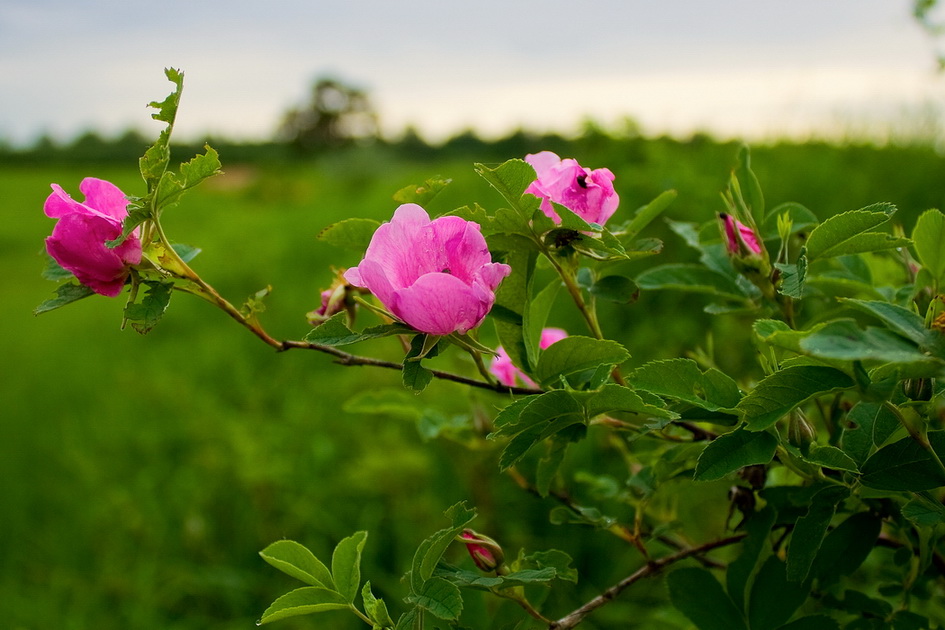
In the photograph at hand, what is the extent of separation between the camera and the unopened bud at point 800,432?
50cm

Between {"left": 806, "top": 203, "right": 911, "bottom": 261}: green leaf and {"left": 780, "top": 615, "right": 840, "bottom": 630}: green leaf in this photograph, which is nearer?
{"left": 806, "top": 203, "right": 911, "bottom": 261}: green leaf

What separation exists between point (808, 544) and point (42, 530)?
2.32m

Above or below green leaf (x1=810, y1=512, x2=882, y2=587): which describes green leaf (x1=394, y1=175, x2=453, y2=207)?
above

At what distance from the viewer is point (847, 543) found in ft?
1.82

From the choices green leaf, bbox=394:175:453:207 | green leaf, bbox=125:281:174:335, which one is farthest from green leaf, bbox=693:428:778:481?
green leaf, bbox=125:281:174:335

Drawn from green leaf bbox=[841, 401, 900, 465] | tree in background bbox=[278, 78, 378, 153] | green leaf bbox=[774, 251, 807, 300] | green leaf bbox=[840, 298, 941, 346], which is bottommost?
tree in background bbox=[278, 78, 378, 153]

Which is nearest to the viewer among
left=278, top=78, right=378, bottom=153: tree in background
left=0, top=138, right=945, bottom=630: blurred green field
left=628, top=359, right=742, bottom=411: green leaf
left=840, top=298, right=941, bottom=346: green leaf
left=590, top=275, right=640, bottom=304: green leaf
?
left=840, top=298, right=941, bottom=346: green leaf

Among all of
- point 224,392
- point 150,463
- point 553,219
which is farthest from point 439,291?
point 224,392

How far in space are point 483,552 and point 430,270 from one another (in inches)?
8.5

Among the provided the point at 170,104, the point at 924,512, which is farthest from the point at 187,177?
the point at 924,512

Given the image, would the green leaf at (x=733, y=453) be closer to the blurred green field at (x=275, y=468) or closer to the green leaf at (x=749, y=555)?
the green leaf at (x=749, y=555)

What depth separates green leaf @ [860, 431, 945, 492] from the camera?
45cm

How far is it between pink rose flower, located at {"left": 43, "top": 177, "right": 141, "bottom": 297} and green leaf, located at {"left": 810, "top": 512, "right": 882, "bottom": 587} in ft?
1.66

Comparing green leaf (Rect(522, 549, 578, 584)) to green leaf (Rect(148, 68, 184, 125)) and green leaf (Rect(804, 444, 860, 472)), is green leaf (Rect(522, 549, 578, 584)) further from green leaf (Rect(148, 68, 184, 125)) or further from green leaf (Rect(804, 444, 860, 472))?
green leaf (Rect(148, 68, 184, 125))
